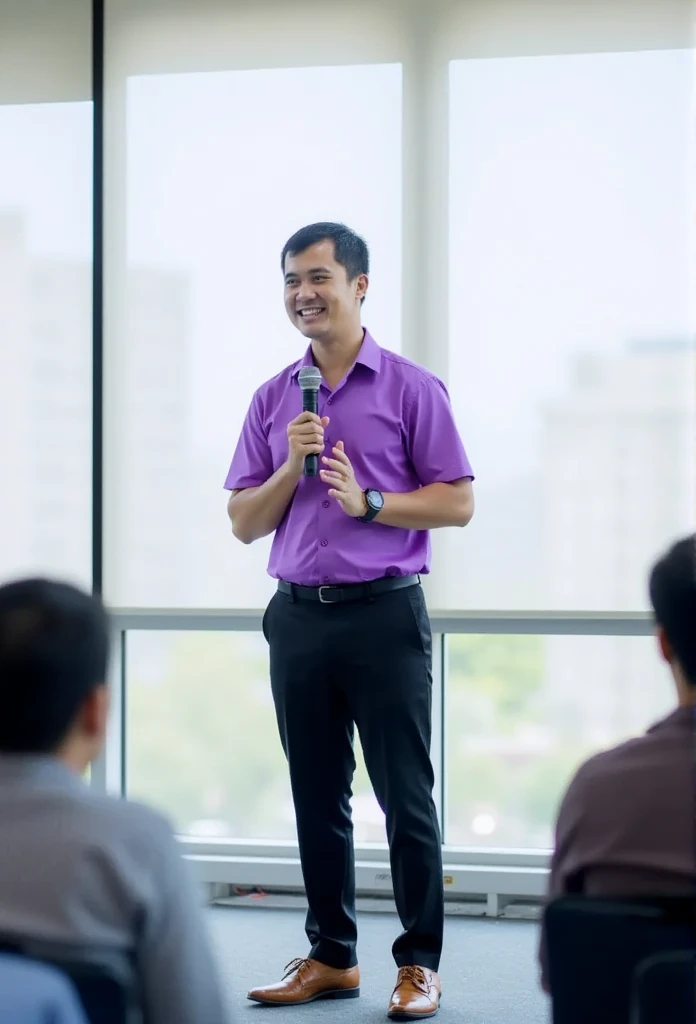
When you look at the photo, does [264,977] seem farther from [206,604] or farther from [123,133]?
[123,133]

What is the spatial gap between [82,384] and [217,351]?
51 centimetres

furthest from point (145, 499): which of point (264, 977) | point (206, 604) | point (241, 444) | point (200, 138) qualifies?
point (264, 977)

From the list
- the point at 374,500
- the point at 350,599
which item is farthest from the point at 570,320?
the point at 350,599

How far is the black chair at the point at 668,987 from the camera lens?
1077mm

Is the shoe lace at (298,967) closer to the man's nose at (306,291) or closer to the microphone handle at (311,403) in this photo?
the microphone handle at (311,403)

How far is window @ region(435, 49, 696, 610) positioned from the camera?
3467mm

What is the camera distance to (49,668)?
126cm

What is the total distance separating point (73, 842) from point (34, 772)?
11 cm

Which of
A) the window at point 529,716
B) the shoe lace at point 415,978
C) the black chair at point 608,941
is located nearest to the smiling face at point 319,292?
the window at point 529,716

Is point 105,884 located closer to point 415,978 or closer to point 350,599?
point 350,599

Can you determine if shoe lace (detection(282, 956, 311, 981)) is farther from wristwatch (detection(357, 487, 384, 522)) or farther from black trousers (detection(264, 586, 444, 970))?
wristwatch (detection(357, 487, 384, 522))

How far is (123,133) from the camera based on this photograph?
3.82 metres

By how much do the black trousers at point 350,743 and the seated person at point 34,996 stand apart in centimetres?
165

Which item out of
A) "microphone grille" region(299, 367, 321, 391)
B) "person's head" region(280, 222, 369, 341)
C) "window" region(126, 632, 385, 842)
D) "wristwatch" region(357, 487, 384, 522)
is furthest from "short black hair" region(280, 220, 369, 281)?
"window" region(126, 632, 385, 842)
